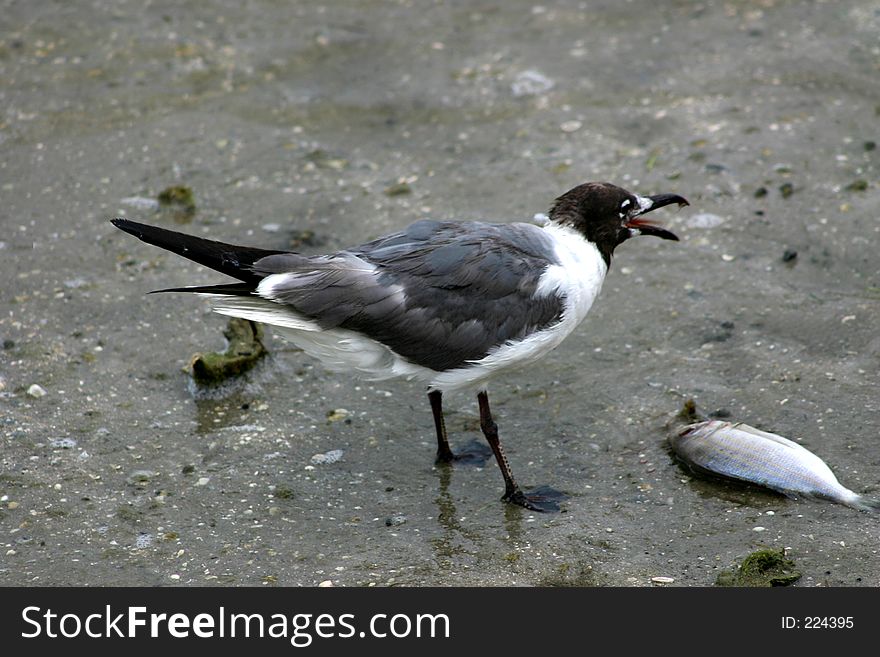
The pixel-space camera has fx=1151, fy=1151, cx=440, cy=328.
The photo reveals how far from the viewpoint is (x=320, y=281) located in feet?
16.8

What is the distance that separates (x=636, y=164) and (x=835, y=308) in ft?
6.21

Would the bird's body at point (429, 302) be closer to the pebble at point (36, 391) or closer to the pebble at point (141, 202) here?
the pebble at point (36, 391)

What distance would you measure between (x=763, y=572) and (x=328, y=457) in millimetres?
2139

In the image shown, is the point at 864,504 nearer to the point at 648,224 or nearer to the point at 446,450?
the point at 648,224

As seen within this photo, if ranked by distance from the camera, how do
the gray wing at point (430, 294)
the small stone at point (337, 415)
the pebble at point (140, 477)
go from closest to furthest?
the gray wing at point (430, 294)
the pebble at point (140, 477)
the small stone at point (337, 415)

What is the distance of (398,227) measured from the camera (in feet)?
23.7

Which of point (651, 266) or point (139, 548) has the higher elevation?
point (651, 266)

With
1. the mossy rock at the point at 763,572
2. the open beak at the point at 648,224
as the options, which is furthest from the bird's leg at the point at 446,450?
the mossy rock at the point at 763,572

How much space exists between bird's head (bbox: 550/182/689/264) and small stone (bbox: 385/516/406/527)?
1581 millimetres

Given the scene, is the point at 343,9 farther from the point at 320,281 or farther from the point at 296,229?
the point at 320,281

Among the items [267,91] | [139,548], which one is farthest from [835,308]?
[267,91]

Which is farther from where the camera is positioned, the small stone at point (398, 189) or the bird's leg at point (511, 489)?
the small stone at point (398, 189)

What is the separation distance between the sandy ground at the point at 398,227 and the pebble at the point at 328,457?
48 mm

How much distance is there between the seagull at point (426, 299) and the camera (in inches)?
201
